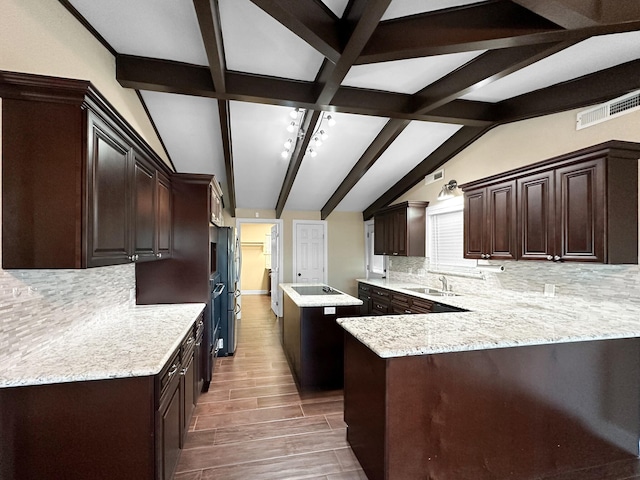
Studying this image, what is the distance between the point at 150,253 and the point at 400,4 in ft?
8.00

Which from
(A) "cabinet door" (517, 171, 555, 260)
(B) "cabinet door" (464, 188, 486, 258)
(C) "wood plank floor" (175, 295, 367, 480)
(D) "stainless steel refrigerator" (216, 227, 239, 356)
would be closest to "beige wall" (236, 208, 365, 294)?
(D) "stainless steel refrigerator" (216, 227, 239, 356)

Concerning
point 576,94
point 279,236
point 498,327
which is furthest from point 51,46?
point 279,236

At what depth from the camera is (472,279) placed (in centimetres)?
382

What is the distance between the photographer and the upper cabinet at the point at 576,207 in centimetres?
219

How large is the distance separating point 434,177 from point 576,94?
2.06 m

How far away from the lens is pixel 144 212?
218 cm

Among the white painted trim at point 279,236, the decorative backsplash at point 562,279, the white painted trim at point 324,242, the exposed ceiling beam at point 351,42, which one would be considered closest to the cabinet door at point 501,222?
the decorative backsplash at point 562,279

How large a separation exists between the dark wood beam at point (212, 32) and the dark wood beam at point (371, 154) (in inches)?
78.5

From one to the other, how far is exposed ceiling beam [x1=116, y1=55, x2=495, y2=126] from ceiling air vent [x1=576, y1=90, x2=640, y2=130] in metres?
0.87

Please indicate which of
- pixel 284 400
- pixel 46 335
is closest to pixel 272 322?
pixel 284 400

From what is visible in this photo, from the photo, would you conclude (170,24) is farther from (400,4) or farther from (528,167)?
(528,167)

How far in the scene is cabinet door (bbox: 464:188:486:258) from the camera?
10.9 ft

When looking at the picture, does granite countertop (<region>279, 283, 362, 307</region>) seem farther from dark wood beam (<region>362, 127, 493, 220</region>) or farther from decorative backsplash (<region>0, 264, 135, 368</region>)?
dark wood beam (<region>362, 127, 493, 220</region>)

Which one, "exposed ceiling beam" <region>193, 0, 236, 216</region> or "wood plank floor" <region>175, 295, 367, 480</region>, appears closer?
"exposed ceiling beam" <region>193, 0, 236, 216</region>
